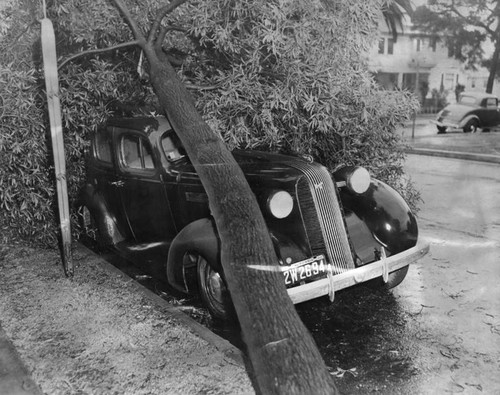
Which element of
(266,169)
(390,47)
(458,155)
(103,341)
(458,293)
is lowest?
(458,155)

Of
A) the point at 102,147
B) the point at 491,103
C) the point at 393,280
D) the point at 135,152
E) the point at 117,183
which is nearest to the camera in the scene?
the point at 393,280

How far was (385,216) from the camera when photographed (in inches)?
180

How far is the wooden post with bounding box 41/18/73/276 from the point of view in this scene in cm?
463

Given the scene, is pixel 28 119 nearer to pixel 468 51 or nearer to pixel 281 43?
pixel 281 43

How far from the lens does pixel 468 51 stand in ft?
107

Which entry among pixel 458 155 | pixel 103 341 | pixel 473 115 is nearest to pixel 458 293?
pixel 103 341

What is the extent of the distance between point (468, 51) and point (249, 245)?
33.6 m

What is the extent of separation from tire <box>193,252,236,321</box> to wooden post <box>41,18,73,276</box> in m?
1.59

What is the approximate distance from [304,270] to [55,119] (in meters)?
2.74

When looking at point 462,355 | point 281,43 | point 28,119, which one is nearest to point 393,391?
point 462,355

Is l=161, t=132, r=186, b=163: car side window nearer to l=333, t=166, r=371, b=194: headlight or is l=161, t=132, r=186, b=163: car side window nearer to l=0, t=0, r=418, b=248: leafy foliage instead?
l=0, t=0, r=418, b=248: leafy foliage

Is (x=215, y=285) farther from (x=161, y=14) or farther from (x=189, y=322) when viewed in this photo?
(x=161, y=14)

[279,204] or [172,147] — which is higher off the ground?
[172,147]

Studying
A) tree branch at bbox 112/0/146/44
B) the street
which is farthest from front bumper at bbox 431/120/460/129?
tree branch at bbox 112/0/146/44
